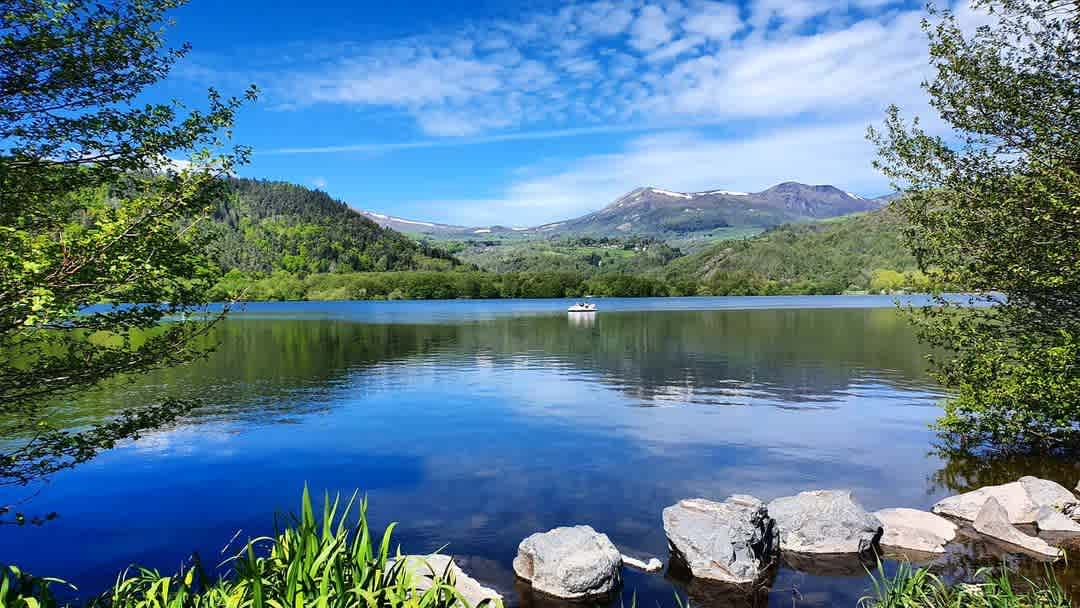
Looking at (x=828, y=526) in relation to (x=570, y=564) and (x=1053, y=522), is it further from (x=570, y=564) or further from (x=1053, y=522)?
(x=570, y=564)

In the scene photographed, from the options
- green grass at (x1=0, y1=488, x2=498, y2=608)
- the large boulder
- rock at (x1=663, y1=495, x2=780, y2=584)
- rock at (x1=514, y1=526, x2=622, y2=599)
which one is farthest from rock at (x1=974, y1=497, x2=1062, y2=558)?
green grass at (x1=0, y1=488, x2=498, y2=608)

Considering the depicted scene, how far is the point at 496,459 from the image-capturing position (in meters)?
25.8

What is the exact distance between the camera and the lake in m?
17.4

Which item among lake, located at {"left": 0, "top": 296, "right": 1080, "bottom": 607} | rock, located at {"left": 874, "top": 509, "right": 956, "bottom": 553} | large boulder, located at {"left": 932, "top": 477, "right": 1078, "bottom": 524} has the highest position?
large boulder, located at {"left": 932, "top": 477, "right": 1078, "bottom": 524}

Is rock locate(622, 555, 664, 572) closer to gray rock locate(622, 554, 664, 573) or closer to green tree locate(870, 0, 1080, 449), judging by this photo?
gray rock locate(622, 554, 664, 573)

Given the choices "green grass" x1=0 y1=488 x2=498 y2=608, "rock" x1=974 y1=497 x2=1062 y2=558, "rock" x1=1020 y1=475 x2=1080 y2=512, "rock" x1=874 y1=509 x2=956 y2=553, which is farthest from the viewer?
"rock" x1=1020 y1=475 x2=1080 y2=512

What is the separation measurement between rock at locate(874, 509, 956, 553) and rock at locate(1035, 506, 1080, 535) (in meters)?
2.33

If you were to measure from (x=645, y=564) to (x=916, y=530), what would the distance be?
7500 mm

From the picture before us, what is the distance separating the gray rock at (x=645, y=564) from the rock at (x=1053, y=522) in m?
10.8

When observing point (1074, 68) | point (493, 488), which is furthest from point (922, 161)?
point (493, 488)

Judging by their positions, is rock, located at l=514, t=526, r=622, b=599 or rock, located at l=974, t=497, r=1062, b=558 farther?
rock, located at l=974, t=497, r=1062, b=558

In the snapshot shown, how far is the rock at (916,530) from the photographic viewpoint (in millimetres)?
15812

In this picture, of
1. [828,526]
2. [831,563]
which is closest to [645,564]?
[831,563]

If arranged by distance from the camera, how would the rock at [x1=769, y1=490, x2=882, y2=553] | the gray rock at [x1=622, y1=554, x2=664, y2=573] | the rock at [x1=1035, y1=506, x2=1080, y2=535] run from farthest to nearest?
the rock at [x1=1035, y1=506, x2=1080, y2=535]
the rock at [x1=769, y1=490, x2=882, y2=553]
the gray rock at [x1=622, y1=554, x2=664, y2=573]
